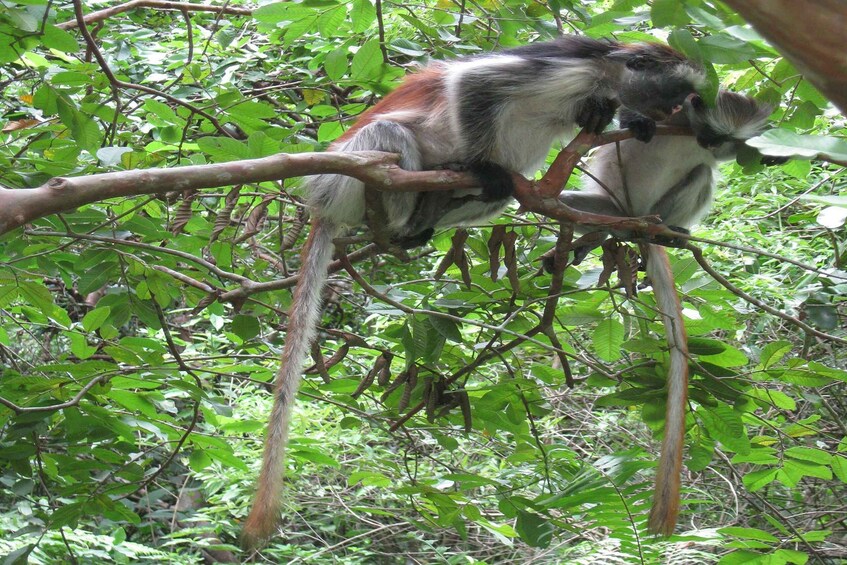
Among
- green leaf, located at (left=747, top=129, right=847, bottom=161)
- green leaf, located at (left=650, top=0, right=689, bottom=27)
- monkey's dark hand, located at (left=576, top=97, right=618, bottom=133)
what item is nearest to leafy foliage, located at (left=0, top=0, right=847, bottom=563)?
green leaf, located at (left=650, top=0, right=689, bottom=27)

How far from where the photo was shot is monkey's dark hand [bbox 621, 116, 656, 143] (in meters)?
4.06

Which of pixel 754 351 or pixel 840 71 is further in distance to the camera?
pixel 754 351

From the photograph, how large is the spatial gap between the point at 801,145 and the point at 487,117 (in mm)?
2973

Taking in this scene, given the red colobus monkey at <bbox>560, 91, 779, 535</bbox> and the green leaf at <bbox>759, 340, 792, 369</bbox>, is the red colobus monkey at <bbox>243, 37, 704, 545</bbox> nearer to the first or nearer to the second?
the red colobus monkey at <bbox>560, 91, 779, 535</bbox>

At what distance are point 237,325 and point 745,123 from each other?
110 inches

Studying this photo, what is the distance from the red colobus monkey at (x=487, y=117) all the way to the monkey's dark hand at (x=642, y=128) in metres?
→ 0.02

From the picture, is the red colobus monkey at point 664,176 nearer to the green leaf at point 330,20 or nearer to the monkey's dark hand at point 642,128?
the monkey's dark hand at point 642,128

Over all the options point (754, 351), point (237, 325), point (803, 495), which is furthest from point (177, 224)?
point (803, 495)

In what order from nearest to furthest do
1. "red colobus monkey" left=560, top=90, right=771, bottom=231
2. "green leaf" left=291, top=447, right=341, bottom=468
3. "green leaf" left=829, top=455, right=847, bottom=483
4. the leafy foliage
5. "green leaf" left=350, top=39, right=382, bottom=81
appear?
1. the leafy foliage
2. "green leaf" left=829, top=455, right=847, bottom=483
3. "green leaf" left=350, top=39, right=382, bottom=81
4. "green leaf" left=291, top=447, right=341, bottom=468
5. "red colobus monkey" left=560, top=90, right=771, bottom=231

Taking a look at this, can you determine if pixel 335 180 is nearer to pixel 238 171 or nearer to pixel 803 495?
pixel 238 171

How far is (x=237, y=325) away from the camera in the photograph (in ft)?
13.5

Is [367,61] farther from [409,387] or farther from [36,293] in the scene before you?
[36,293]

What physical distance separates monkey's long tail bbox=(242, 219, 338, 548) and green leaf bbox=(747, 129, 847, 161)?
2162 mm

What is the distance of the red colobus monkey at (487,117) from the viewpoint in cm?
415
